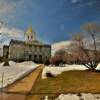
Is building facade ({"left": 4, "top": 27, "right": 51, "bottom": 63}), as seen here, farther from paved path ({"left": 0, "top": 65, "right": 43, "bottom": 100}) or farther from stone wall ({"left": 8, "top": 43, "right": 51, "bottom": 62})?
paved path ({"left": 0, "top": 65, "right": 43, "bottom": 100})

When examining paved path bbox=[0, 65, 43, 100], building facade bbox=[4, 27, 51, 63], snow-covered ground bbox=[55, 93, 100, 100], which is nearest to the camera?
snow-covered ground bbox=[55, 93, 100, 100]

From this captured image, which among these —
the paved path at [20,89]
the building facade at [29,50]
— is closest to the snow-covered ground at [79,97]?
the paved path at [20,89]

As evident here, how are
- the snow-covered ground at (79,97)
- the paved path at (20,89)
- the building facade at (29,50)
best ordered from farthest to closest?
the building facade at (29,50), the paved path at (20,89), the snow-covered ground at (79,97)

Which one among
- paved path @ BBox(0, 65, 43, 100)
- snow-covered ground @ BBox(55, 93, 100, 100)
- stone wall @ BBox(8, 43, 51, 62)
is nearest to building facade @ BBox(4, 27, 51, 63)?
stone wall @ BBox(8, 43, 51, 62)

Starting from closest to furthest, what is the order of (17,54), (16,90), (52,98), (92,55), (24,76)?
(52,98) < (16,90) < (24,76) < (92,55) < (17,54)

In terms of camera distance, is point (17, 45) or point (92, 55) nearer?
point (92, 55)

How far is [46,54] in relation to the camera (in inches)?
2908

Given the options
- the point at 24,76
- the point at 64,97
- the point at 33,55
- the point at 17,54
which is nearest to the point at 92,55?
the point at 24,76

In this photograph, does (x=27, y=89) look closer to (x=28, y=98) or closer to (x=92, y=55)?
Result: (x=28, y=98)

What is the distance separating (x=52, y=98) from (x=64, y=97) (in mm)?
463

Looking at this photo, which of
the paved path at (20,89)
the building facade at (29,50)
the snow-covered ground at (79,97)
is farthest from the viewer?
the building facade at (29,50)

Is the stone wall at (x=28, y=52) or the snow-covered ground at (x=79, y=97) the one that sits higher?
the stone wall at (x=28, y=52)

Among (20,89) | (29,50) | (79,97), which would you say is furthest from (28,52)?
(79,97)

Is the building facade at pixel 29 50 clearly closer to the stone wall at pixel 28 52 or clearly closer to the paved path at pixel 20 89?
the stone wall at pixel 28 52
